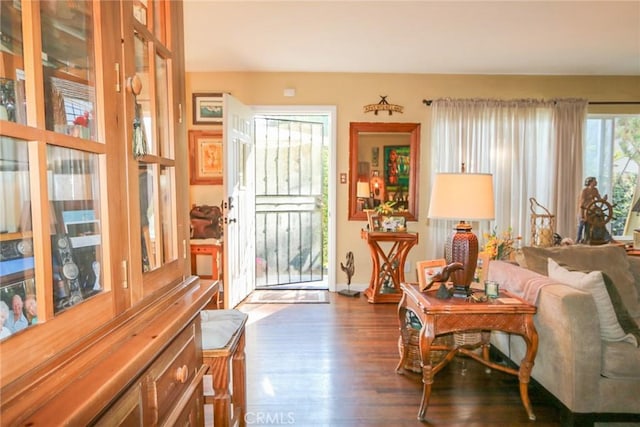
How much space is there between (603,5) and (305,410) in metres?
3.59

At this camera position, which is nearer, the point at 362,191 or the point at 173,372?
the point at 173,372

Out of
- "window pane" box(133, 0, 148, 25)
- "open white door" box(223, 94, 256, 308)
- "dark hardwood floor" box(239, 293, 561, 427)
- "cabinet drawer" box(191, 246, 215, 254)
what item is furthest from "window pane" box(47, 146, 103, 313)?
"cabinet drawer" box(191, 246, 215, 254)

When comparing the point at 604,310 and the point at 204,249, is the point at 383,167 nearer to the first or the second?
the point at 204,249

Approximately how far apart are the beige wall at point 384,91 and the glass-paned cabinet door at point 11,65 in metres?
4.02

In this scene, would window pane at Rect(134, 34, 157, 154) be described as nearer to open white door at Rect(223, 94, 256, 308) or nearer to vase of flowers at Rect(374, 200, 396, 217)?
open white door at Rect(223, 94, 256, 308)

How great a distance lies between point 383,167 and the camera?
15.1 feet

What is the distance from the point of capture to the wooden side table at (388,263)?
4145mm

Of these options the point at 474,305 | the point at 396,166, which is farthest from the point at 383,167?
the point at 474,305

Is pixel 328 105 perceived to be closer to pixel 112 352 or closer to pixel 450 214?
pixel 450 214

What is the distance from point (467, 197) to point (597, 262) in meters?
1.13

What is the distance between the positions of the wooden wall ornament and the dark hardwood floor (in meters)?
2.49

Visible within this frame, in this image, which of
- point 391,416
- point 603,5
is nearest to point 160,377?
point 391,416

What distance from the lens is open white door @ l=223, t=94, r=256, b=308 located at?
3.63 meters

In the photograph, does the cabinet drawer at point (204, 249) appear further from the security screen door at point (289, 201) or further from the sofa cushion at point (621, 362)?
the sofa cushion at point (621, 362)
